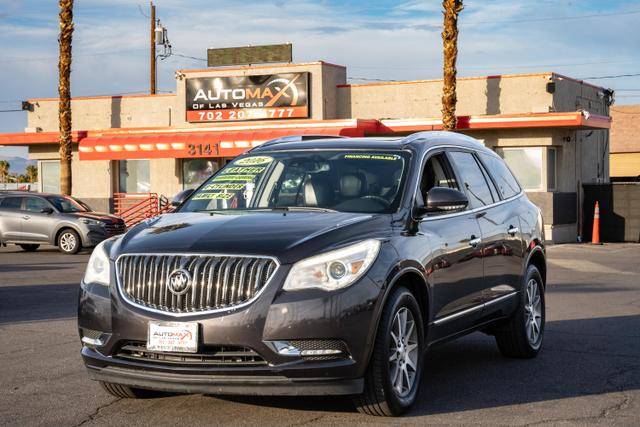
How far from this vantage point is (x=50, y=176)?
37.0 metres

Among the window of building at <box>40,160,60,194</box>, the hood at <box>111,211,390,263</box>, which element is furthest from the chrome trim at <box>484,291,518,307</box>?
the window of building at <box>40,160,60,194</box>

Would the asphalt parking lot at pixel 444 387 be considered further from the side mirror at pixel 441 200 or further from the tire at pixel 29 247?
the tire at pixel 29 247

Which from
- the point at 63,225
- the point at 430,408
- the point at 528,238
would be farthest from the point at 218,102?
the point at 430,408

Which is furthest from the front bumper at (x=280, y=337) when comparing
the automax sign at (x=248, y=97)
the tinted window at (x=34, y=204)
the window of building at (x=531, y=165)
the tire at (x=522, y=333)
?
the automax sign at (x=248, y=97)

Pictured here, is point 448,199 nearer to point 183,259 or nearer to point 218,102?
point 183,259

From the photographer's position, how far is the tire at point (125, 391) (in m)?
6.88

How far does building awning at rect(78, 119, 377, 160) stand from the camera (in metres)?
30.1

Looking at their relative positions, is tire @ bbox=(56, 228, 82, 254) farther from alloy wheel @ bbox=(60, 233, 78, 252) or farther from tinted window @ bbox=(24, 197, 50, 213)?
tinted window @ bbox=(24, 197, 50, 213)

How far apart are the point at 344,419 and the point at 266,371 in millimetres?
807

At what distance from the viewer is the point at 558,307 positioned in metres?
13.0

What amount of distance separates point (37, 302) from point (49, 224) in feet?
38.1

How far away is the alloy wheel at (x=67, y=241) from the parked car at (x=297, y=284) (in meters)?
17.5

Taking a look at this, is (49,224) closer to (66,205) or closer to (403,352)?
(66,205)

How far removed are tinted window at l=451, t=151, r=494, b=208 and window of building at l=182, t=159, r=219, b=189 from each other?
2515 cm
